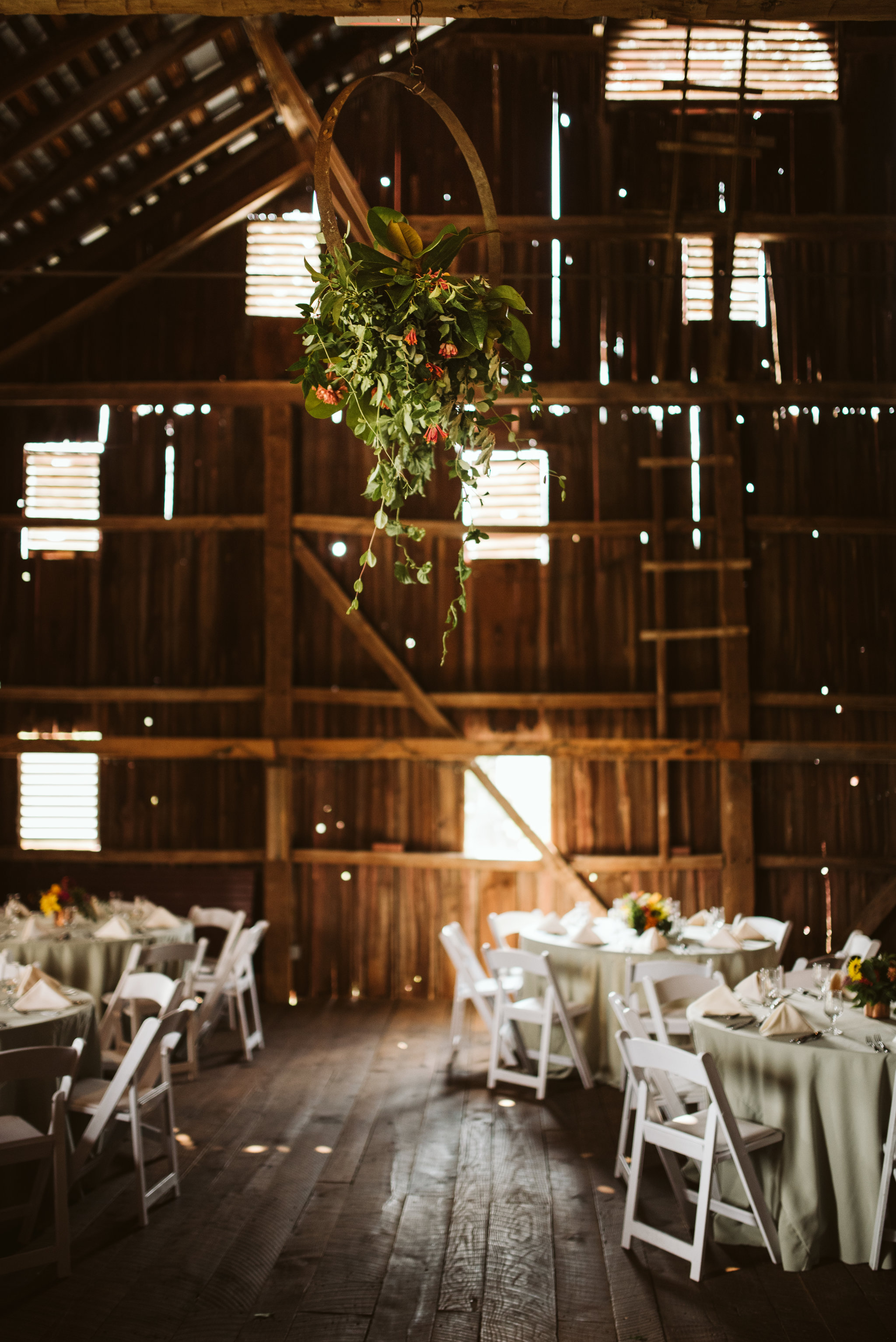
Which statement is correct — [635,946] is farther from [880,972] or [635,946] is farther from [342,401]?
[342,401]

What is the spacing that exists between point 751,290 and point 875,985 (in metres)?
6.31

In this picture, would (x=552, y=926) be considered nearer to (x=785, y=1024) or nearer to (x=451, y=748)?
(x=451, y=748)

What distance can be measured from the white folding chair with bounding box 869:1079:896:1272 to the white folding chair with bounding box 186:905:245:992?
4.30m

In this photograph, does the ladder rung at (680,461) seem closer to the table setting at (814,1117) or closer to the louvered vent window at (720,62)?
the louvered vent window at (720,62)

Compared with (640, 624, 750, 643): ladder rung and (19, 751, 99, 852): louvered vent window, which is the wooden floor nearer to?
(19, 751, 99, 852): louvered vent window

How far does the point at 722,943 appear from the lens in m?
6.12

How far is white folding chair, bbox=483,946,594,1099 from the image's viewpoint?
5633 mm

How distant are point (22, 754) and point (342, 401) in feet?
23.1

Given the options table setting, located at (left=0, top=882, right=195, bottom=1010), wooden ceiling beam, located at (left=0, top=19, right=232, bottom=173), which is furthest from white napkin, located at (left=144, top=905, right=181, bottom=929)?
wooden ceiling beam, located at (left=0, top=19, right=232, bottom=173)

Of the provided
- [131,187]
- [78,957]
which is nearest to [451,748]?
[78,957]

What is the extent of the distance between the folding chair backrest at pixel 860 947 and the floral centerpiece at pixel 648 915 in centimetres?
109

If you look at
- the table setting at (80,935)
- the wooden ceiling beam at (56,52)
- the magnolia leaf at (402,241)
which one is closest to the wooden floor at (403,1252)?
the table setting at (80,935)

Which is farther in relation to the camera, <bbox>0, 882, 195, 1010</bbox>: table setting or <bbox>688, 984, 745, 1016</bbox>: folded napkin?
<bbox>0, 882, 195, 1010</bbox>: table setting

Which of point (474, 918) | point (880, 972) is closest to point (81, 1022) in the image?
point (880, 972)
